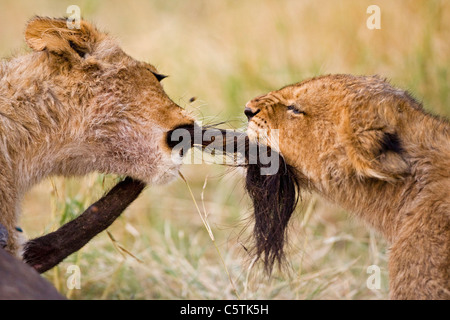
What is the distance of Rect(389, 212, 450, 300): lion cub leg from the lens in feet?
8.68

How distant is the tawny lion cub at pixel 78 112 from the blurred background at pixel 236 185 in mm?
314

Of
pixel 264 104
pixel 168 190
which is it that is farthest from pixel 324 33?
pixel 264 104

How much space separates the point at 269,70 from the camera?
6.36m

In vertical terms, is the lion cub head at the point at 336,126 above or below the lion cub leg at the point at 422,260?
above

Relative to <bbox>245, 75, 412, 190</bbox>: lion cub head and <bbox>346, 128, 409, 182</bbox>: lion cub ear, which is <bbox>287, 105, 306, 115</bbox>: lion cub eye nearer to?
<bbox>245, 75, 412, 190</bbox>: lion cub head

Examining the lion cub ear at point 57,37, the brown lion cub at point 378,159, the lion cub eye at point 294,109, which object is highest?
the lion cub ear at point 57,37

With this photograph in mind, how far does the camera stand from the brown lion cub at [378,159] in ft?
8.98

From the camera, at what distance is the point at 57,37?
10.1ft

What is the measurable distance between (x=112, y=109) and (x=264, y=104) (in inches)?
27.9

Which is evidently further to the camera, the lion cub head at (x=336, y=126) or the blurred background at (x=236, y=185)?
the blurred background at (x=236, y=185)

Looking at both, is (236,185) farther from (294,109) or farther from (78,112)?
(78,112)

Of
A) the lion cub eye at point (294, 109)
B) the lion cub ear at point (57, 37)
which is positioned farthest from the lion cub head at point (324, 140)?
the lion cub ear at point (57, 37)

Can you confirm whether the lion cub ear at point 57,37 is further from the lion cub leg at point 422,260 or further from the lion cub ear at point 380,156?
the lion cub leg at point 422,260

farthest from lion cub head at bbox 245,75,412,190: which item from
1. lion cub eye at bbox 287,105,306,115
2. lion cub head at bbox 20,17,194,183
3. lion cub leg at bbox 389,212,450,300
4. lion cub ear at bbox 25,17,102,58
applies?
lion cub ear at bbox 25,17,102,58
